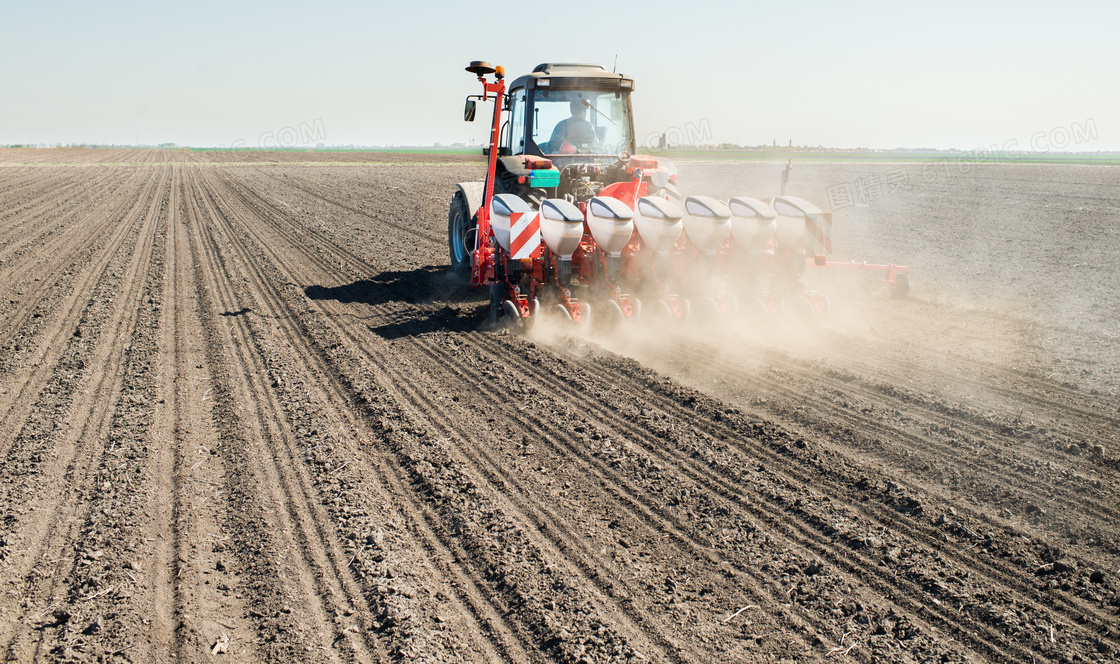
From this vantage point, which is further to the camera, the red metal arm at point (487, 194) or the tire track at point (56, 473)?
the red metal arm at point (487, 194)

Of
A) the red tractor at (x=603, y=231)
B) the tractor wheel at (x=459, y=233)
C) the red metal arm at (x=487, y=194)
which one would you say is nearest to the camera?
the red tractor at (x=603, y=231)

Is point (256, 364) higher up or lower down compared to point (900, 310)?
lower down

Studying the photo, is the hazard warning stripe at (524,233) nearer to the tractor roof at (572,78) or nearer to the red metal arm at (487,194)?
the red metal arm at (487,194)

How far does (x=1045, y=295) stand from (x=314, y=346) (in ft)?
28.5

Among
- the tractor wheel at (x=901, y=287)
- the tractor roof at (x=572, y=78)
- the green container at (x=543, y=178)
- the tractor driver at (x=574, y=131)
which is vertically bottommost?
the tractor wheel at (x=901, y=287)

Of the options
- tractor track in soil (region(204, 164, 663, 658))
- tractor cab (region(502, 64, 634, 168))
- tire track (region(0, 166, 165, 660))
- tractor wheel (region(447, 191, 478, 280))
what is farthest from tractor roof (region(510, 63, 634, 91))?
tire track (region(0, 166, 165, 660))

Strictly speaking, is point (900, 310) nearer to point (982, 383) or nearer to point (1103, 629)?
point (982, 383)

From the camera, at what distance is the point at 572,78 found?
841cm

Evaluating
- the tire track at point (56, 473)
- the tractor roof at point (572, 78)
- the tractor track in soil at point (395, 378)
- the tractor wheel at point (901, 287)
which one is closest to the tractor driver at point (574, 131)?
the tractor roof at point (572, 78)

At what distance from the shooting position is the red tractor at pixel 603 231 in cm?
717

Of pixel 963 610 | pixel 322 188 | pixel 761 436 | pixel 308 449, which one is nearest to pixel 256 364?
pixel 308 449

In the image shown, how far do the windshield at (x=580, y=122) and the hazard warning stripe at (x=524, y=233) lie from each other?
1.68m

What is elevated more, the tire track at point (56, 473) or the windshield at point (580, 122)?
the windshield at point (580, 122)

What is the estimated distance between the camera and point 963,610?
289cm
